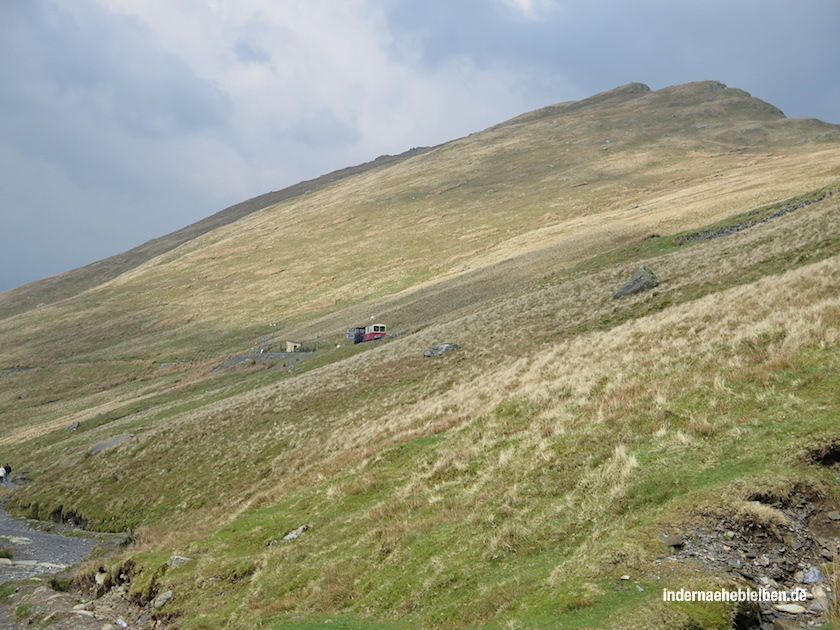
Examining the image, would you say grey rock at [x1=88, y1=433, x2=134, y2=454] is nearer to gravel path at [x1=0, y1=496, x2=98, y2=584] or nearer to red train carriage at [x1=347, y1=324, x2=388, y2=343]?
gravel path at [x1=0, y1=496, x2=98, y2=584]

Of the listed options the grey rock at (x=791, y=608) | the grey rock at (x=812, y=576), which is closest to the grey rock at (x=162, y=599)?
the grey rock at (x=791, y=608)

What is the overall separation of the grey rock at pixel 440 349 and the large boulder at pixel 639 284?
12925mm

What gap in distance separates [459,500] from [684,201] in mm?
82228

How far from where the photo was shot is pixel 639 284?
39.0 metres

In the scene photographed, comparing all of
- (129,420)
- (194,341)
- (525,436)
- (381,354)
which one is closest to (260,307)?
(194,341)

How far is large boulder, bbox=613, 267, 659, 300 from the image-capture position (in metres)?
38.6

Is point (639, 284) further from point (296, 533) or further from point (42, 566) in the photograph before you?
point (42, 566)

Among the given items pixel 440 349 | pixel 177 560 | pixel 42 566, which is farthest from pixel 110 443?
pixel 177 560

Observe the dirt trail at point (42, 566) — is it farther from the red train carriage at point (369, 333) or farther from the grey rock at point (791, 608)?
the red train carriage at point (369, 333)

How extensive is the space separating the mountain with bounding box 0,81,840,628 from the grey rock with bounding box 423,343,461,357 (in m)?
1.15

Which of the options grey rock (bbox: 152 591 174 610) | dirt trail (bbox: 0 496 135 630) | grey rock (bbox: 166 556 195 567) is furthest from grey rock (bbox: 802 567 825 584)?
dirt trail (bbox: 0 496 135 630)

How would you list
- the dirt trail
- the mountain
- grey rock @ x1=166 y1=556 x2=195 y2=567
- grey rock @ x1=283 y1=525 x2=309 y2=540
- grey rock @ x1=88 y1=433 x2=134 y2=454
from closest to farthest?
the mountain
the dirt trail
grey rock @ x1=283 y1=525 x2=309 y2=540
grey rock @ x1=166 y1=556 x2=195 y2=567
grey rock @ x1=88 y1=433 x2=134 y2=454

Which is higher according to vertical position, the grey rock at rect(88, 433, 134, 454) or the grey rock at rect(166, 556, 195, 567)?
the grey rock at rect(88, 433, 134, 454)

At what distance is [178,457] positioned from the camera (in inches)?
1416
